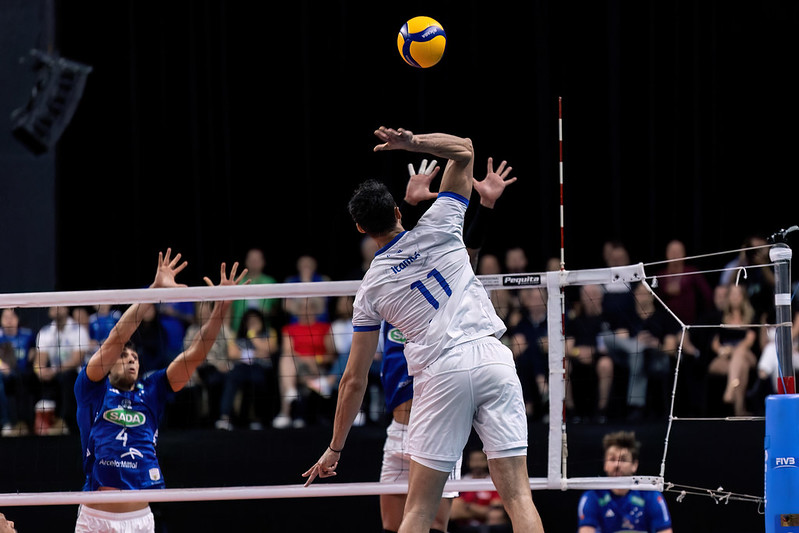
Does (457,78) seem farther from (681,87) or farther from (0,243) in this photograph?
(0,243)

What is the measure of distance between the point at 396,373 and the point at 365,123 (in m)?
6.98

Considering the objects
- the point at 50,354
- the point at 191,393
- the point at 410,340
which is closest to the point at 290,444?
the point at 191,393

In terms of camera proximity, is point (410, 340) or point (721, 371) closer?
point (410, 340)

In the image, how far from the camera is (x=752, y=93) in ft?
42.1

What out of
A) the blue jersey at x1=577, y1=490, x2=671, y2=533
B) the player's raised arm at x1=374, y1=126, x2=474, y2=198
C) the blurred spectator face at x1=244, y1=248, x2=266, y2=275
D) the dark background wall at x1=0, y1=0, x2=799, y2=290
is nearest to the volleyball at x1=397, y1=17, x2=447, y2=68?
the player's raised arm at x1=374, y1=126, x2=474, y2=198

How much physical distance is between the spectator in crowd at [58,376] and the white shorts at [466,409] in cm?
447

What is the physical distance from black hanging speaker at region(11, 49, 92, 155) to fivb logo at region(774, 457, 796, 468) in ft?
34.2

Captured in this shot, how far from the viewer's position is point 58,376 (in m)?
9.64

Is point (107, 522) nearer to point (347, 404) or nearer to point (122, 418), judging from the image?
point (122, 418)

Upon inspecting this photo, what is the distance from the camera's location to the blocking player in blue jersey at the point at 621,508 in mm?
8391

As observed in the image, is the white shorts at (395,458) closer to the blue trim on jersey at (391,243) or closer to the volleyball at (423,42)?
the blue trim on jersey at (391,243)

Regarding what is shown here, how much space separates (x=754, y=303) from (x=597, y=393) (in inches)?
70.0

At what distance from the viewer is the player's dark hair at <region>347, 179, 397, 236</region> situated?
542cm

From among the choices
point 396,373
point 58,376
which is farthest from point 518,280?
point 58,376
